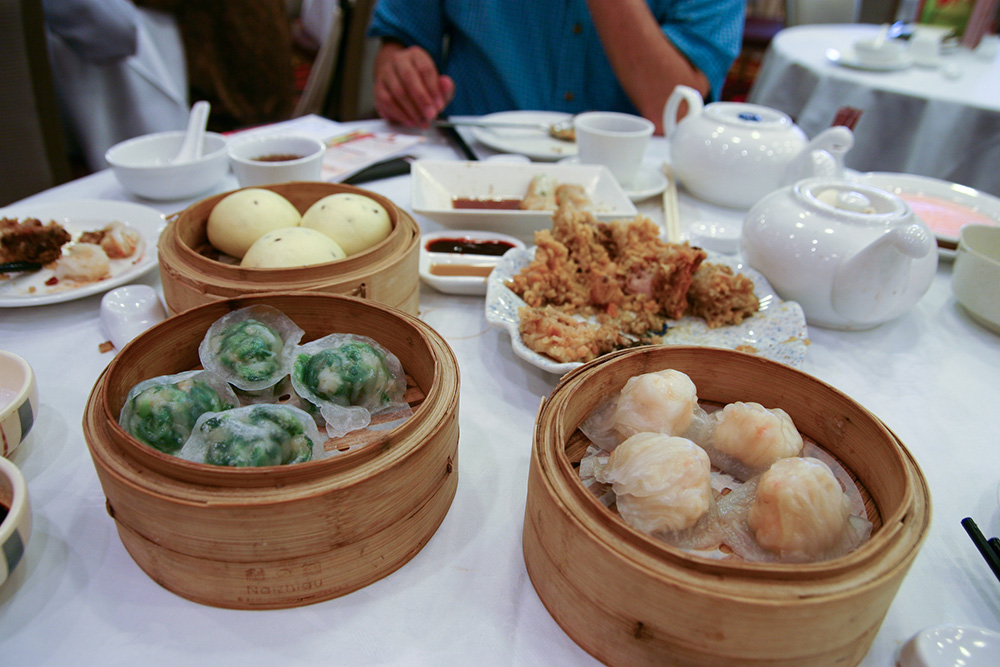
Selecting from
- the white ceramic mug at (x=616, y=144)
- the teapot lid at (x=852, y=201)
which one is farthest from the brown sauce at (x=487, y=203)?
the teapot lid at (x=852, y=201)

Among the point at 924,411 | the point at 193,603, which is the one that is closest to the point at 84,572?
the point at 193,603

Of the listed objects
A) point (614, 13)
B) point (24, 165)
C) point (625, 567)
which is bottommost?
point (24, 165)

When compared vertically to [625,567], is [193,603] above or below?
below

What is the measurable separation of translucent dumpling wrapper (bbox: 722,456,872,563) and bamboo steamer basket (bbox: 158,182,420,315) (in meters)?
0.82

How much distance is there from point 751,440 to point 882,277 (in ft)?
2.34

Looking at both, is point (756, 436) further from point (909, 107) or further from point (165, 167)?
point (909, 107)

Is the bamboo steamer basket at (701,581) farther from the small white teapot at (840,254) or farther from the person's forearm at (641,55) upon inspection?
the person's forearm at (641,55)

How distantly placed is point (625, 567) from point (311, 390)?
0.57 meters

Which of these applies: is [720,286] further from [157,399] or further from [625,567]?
[157,399]

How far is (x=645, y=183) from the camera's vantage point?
217 centimetres

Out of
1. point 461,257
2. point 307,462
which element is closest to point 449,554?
point 307,462

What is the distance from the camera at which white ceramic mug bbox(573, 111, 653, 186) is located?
2.02m

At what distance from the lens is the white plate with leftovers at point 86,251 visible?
1.40 meters

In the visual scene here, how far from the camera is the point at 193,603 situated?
810 mm
